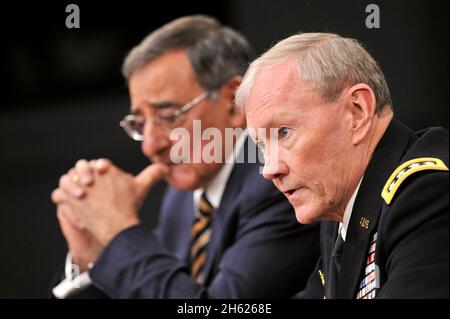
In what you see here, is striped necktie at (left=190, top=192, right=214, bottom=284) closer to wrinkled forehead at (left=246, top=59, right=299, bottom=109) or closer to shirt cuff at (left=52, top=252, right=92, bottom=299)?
shirt cuff at (left=52, top=252, right=92, bottom=299)

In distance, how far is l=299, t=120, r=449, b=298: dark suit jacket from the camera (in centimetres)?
109

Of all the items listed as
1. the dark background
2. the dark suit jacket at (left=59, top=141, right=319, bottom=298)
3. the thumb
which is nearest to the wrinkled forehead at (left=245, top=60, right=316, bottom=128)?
the dark suit jacket at (left=59, top=141, right=319, bottom=298)

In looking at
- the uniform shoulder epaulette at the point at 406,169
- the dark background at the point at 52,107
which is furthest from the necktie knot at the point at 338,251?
the dark background at the point at 52,107

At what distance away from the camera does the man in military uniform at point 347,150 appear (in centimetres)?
116

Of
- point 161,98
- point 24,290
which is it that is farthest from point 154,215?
point 161,98

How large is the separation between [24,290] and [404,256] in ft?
5.53

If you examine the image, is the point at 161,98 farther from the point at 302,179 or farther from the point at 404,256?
the point at 404,256

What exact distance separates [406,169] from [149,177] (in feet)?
3.23

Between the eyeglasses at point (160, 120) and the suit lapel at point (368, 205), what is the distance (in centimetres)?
78

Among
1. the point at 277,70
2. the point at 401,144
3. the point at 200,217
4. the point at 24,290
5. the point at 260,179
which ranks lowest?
the point at 24,290

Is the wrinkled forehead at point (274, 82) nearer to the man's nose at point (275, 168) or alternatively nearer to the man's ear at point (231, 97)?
the man's nose at point (275, 168)

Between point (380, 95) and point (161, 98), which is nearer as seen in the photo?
point (380, 95)

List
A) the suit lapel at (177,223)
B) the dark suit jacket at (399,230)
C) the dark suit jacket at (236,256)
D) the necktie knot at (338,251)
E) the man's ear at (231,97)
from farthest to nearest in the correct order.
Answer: the suit lapel at (177,223) → the man's ear at (231,97) → the dark suit jacket at (236,256) → the necktie knot at (338,251) → the dark suit jacket at (399,230)

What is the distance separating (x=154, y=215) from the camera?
2.73 meters
